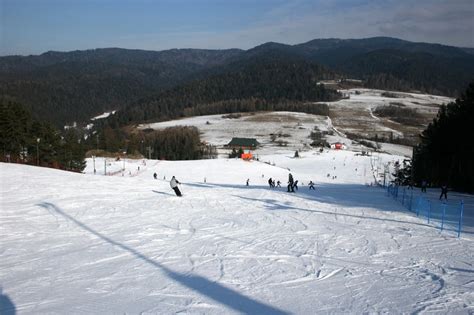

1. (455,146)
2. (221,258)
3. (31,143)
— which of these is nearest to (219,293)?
(221,258)

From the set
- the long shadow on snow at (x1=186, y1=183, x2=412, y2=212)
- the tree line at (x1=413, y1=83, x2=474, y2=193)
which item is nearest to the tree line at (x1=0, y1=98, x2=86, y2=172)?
the long shadow on snow at (x1=186, y1=183, x2=412, y2=212)

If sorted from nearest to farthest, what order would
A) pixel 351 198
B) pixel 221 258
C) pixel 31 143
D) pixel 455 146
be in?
pixel 221 258, pixel 351 198, pixel 455 146, pixel 31 143

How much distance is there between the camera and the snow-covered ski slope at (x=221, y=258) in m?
6.87

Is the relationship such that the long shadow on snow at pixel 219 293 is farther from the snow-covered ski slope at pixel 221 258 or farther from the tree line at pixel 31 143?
the tree line at pixel 31 143

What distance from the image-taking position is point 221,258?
373 inches

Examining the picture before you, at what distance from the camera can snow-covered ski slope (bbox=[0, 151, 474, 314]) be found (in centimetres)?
687

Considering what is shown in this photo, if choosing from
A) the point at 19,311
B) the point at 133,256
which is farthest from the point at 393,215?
the point at 19,311

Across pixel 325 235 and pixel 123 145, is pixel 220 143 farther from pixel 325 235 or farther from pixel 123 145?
pixel 325 235

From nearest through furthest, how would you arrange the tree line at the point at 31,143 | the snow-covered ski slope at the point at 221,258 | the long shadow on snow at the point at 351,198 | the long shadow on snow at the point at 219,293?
1. the long shadow on snow at the point at 219,293
2. the snow-covered ski slope at the point at 221,258
3. the long shadow on snow at the point at 351,198
4. the tree line at the point at 31,143

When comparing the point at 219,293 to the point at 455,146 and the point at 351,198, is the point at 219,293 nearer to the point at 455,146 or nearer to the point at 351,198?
the point at 351,198

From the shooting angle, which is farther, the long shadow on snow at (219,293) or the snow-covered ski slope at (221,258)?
the snow-covered ski slope at (221,258)

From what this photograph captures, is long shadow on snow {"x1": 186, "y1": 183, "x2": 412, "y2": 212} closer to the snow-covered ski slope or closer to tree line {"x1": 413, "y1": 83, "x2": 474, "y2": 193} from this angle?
the snow-covered ski slope

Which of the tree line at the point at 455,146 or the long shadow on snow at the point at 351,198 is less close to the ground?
the tree line at the point at 455,146

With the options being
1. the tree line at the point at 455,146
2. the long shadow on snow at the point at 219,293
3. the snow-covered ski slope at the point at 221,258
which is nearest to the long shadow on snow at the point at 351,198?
the snow-covered ski slope at the point at 221,258
